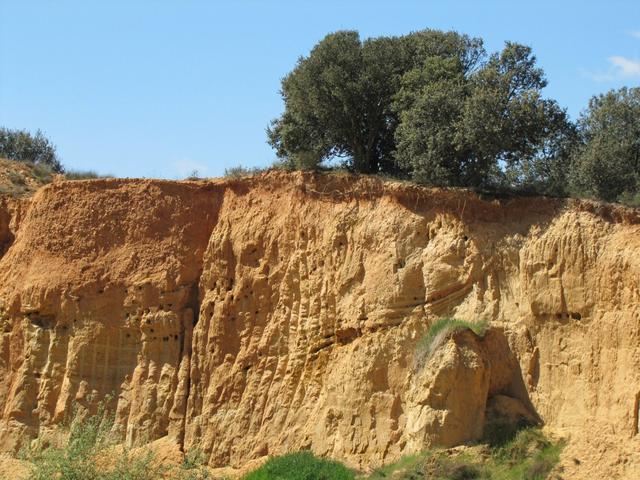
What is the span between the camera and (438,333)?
25547 millimetres

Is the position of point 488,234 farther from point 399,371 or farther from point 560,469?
point 560,469

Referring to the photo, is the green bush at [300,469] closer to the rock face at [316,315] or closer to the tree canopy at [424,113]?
the rock face at [316,315]

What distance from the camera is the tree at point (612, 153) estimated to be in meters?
28.0

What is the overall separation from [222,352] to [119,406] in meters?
2.92

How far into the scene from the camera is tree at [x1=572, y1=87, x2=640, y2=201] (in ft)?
91.9

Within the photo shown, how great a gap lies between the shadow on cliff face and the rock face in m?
0.04

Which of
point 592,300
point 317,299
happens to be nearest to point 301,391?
point 317,299

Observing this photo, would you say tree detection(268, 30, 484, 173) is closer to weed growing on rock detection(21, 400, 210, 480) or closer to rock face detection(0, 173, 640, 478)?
rock face detection(0, 173, 640, 478)

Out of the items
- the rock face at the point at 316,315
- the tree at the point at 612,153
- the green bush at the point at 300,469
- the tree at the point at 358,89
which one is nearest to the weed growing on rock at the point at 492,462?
the rock face at the point at 316,315

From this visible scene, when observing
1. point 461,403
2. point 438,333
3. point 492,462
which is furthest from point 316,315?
point 492,462

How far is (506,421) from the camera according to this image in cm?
2466

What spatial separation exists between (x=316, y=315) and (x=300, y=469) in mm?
3870

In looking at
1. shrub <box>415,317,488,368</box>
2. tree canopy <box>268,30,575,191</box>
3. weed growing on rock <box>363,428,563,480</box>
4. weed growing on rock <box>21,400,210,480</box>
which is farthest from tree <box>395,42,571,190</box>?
weed growing on rock <box>21,400,210,480</box>

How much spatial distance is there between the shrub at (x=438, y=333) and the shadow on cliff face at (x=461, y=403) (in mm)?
181
